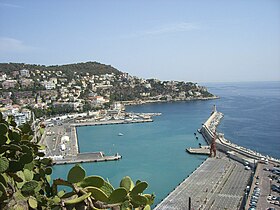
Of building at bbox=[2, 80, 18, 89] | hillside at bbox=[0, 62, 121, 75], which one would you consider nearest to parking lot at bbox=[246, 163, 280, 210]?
building at bbox=[2, 80, 18, 89]

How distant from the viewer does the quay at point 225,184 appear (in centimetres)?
879

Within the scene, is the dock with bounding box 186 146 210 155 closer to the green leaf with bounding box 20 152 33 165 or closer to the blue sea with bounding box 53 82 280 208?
the blue sea with bounding box 53 82 280 208

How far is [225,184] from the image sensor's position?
10664 mm

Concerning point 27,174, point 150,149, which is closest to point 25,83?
point 150,149

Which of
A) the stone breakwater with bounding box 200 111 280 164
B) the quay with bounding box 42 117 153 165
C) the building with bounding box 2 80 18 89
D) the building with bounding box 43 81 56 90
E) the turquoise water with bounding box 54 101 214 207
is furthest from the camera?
the building with bounding box 43 81 56 90

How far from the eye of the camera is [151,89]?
51.1m

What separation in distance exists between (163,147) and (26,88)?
26.0 meters

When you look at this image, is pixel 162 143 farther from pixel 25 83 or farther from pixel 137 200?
pixel 25 83

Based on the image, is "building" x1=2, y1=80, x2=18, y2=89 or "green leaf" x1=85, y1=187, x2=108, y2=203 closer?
"green leaf" x1=85, y1=187, x2=108, y2=203

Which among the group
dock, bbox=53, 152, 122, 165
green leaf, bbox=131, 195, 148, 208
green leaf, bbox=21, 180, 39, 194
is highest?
green leaf, bbox=21, 180, 39, 194

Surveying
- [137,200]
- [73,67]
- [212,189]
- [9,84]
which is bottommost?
[212,189]

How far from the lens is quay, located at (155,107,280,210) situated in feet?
28.8

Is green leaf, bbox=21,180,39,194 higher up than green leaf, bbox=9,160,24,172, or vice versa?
green leaf, bbox=9,160,24,172

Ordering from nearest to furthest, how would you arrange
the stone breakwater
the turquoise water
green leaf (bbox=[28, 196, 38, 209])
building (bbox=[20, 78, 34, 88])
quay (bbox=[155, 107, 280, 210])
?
green leaf (bbox=[28, 196, 38, 209]), quay (bbox=[155, 107, 280, 210]), the turquoise water, the stone breakwater, building (bbox=[20, 78, 34, 88])
